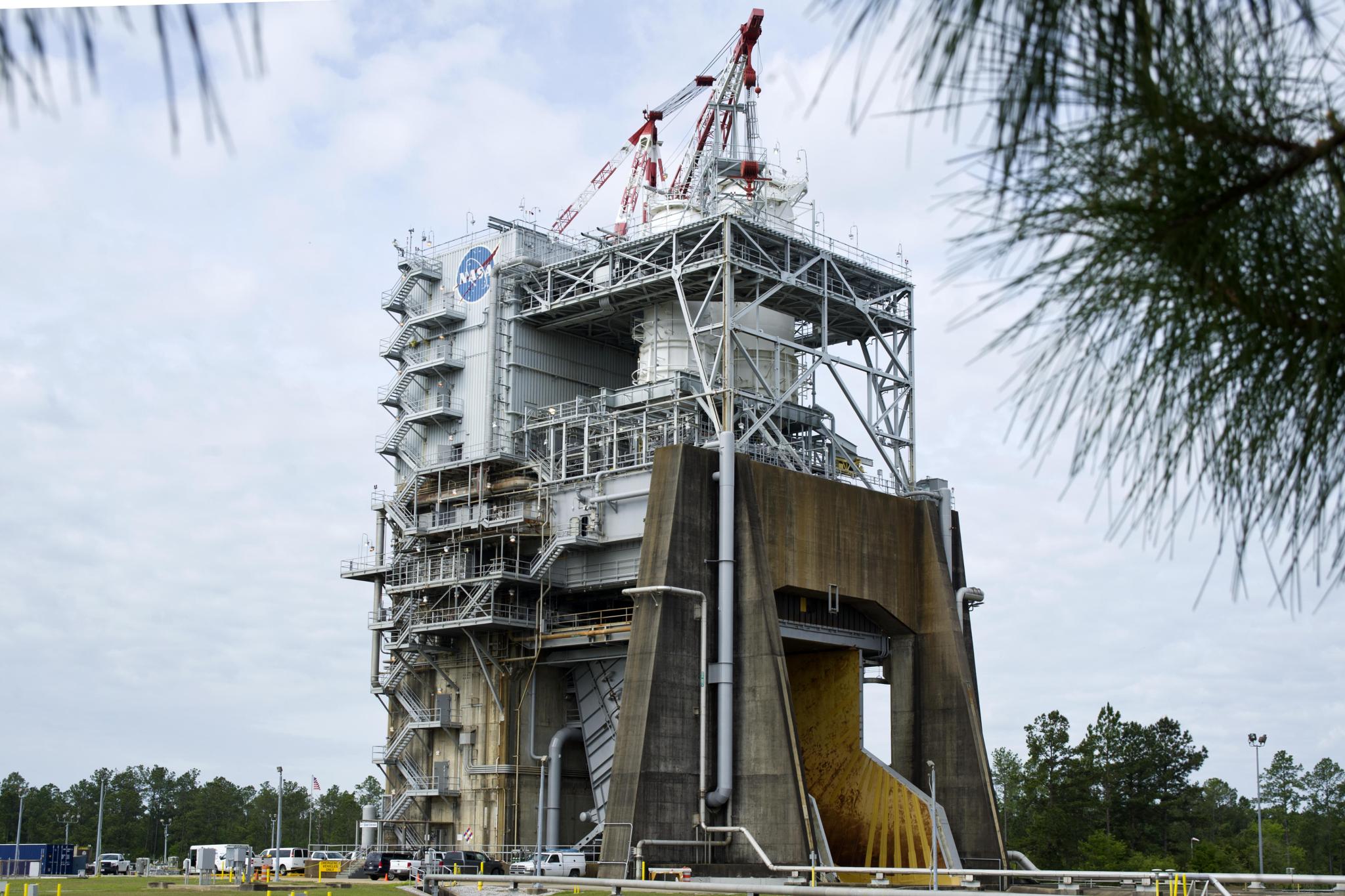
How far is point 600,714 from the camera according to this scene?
191 ft

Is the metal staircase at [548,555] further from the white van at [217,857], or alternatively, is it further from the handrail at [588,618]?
the white van at [217,857]

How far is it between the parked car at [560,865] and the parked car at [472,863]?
1.55 metres

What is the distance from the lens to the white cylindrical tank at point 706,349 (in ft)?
190

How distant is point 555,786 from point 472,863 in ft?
14.1

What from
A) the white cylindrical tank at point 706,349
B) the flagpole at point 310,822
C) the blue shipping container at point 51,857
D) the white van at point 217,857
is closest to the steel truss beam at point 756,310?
the white cylindrical tank at point 706,349

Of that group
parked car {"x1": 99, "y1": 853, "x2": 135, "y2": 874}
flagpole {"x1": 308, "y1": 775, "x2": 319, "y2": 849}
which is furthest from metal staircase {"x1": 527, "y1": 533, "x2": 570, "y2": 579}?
flagpole {"x1": 308, "y1": 775, "x2": 319, "y2": 849}

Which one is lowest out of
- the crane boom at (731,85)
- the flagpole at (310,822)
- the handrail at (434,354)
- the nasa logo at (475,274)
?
the flagpole at (310,822)

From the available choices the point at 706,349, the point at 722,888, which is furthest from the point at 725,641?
the point at 722,888

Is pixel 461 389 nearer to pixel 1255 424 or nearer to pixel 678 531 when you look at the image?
pixel 678 531

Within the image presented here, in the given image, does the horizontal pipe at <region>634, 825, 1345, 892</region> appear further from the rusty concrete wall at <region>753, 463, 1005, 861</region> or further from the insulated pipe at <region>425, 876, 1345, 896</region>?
the rusty concrete wall at <region>753, 463, 1005, 861</region>

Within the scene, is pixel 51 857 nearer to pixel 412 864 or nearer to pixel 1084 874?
pixel 412 864

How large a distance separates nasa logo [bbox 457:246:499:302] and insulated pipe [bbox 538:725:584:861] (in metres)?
17.9

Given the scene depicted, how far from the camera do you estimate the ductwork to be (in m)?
56.8

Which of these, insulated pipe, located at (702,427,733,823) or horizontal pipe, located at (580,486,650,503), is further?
horizontal pipe, located at (580,486,650,503)
